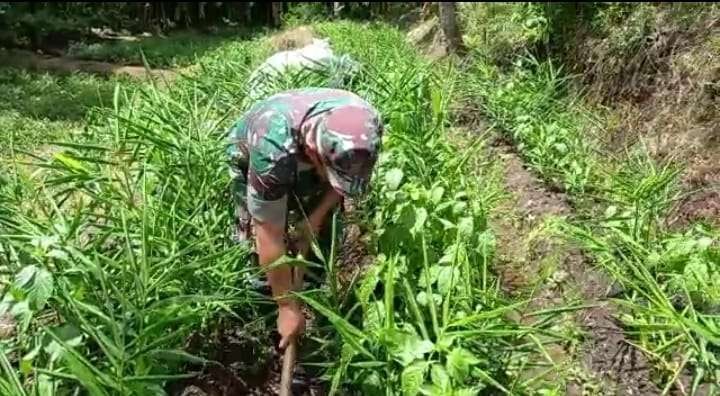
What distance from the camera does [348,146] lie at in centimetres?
180

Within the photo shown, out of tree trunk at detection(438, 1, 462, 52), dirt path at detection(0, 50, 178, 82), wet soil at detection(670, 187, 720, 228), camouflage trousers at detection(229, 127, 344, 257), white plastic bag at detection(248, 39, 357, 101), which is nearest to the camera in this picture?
camouflage trousers at detection(229, 127, 344, 257)

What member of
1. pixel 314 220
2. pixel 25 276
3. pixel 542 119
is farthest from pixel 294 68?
pixel 25 276

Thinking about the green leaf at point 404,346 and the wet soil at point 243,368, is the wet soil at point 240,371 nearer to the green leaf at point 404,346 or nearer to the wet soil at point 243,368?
the wet soil at point 243,368

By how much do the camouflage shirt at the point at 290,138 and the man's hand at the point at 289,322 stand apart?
0.74 feet

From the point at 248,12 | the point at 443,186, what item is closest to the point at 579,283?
the point at 443,186

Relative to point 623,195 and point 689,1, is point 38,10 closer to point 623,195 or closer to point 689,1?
point 689,1

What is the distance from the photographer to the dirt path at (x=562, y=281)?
232cm

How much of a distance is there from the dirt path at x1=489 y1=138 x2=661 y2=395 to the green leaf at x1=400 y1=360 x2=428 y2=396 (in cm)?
44

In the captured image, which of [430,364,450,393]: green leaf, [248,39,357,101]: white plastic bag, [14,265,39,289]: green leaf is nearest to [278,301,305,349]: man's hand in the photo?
[430,364,450,393]: green leaf

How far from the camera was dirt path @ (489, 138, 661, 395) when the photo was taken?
232 centimetres

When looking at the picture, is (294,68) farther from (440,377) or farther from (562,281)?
(440,377)

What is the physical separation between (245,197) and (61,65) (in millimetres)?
7293

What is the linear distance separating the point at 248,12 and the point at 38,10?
180 inches

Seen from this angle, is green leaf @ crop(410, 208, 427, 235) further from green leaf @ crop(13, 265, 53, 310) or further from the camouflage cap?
green leaf @ crop(13, 265, 53, 310)
